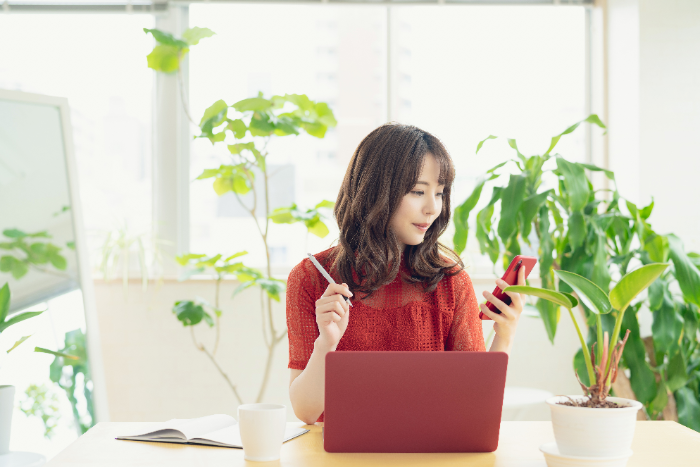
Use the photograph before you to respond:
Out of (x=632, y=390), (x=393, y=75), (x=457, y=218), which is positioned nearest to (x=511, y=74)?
(x=393, y=75)

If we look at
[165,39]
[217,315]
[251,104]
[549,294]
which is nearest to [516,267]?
[549,294]

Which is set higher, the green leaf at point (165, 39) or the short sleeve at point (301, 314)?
the green leaf at point (165, 39)

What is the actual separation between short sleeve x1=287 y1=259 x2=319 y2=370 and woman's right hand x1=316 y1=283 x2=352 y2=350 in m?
0.23

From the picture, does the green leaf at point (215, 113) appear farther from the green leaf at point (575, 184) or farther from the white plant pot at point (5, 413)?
the green leaf at point (575, 184)

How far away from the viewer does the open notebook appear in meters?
1.10

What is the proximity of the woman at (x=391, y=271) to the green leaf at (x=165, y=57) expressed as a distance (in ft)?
4.85

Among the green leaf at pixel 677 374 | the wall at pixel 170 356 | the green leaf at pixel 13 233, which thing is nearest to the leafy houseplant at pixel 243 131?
the wall at pixel 170 356

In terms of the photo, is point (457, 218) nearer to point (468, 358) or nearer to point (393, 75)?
point (393, 75)

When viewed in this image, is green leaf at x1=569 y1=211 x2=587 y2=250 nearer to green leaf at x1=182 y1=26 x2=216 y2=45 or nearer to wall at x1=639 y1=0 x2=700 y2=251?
wall at x1=639 y1=0 x2=700 y2=251

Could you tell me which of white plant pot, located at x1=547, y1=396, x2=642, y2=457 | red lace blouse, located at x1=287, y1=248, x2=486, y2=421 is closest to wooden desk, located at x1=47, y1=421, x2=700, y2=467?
white plant pot, located at x1=547, y1=396, x2=642, y2=457

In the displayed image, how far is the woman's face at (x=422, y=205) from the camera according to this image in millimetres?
1404

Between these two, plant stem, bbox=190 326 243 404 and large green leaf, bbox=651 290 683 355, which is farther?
plant stem, bbox=190 326 243 404

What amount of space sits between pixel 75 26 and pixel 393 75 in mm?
1684

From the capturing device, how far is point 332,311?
1.20 metres
